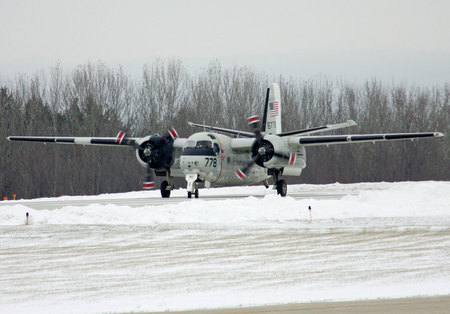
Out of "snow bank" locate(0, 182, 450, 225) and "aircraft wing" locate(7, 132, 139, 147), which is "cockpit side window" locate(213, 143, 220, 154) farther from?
"snow bank" locate(0, 182, 450, 225)

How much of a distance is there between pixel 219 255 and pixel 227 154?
20.3 meters

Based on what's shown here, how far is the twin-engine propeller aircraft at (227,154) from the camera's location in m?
30.5

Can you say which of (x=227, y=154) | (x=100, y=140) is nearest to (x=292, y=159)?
(x=227, y=154)

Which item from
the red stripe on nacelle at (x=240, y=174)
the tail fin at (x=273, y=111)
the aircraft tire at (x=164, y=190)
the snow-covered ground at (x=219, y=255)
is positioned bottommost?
the snow-covered ground at (x=219, y=255)

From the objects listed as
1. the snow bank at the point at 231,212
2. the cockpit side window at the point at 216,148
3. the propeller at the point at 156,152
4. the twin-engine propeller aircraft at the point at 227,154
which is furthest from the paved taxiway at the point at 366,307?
the propeller at the point at 156,152

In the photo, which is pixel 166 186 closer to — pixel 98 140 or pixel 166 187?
pixel 166 187

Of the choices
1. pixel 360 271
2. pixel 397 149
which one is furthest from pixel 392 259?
pixel 397 149

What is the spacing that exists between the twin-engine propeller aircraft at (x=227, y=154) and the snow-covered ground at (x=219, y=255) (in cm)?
876

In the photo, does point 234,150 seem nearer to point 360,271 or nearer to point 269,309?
point 360,271

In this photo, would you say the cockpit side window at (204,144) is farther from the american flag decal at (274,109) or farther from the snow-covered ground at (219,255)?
the snow-covered ground at (219,255)

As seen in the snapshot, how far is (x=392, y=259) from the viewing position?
37.0 ft

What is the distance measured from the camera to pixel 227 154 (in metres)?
32.4

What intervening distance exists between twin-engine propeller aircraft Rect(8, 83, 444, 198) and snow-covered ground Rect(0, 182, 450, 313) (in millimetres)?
8759

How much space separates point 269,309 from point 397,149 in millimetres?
61778
